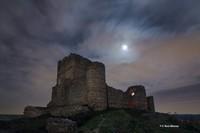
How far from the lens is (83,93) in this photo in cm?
3288

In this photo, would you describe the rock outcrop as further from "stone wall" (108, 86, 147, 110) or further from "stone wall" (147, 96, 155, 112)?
"stone wall" (147, 96, 155, 112)

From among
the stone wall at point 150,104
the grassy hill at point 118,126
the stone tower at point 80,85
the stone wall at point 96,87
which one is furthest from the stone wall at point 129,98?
the grassy hill at point 118,126

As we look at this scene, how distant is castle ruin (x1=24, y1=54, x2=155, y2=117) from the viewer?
104ft

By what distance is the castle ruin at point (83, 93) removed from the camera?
31578 mm

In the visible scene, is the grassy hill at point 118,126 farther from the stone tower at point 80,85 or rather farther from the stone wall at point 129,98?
the stone wall at point 129,98

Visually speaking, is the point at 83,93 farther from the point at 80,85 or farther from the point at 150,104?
the point at 150,104

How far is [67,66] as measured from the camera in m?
40.1

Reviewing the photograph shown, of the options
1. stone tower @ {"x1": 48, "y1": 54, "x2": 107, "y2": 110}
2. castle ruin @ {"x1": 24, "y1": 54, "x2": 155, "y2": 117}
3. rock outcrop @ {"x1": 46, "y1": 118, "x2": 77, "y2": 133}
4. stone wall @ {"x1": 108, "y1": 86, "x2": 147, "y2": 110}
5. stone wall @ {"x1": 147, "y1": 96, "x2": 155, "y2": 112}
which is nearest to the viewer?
rock outcrop @ {"x1": 46, "y1": 118, "x2": 77, "y2": 133}

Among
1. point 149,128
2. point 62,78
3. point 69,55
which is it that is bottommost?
point 149,128

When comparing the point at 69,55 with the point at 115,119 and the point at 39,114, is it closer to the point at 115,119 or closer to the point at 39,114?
the point at 39,114

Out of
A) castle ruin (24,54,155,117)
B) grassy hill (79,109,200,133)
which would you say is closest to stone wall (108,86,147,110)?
castle ruin (24,54,155,117)

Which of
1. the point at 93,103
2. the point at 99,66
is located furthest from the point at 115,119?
the point at 99,66

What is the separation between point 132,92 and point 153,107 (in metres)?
10.0

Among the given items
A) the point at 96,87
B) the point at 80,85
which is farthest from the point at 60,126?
the point at 80,85
